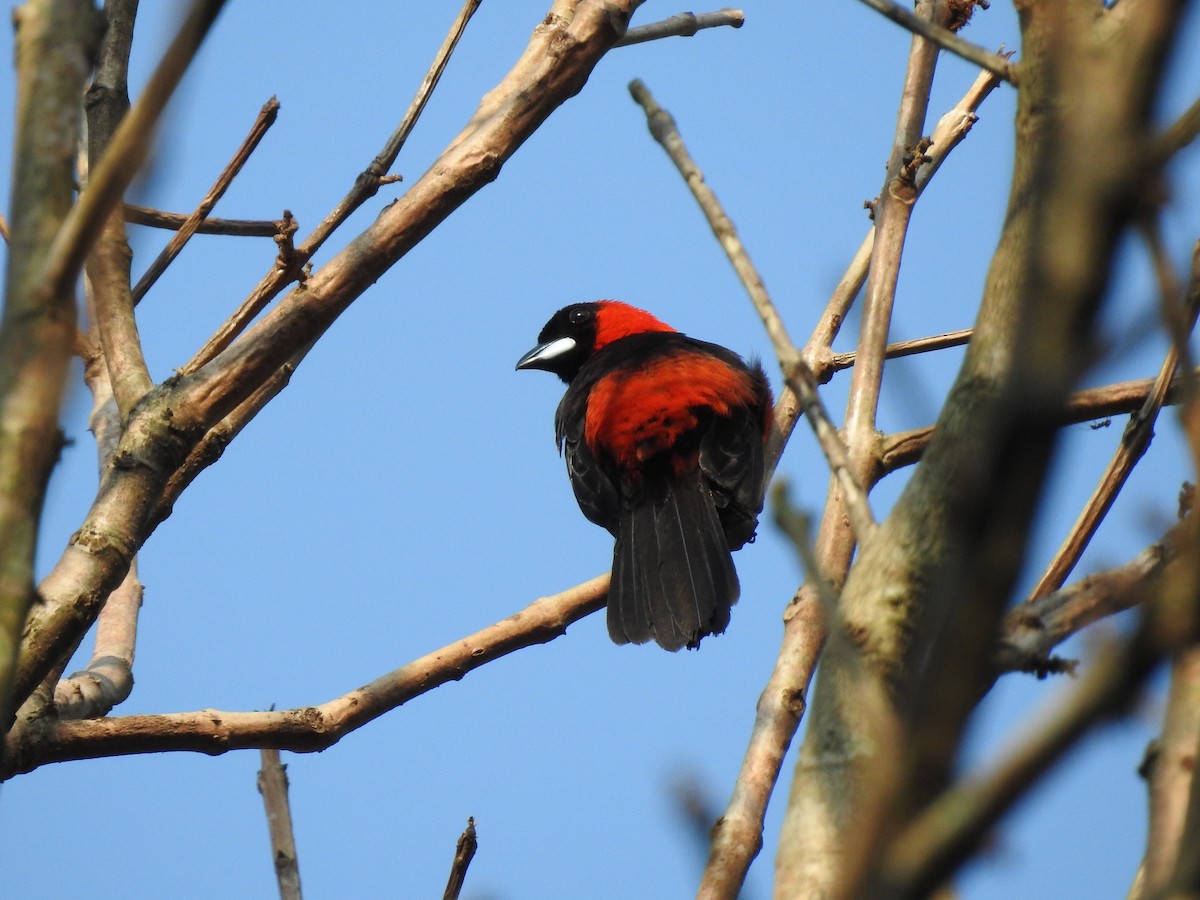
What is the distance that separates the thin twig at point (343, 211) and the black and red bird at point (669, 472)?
1814mm

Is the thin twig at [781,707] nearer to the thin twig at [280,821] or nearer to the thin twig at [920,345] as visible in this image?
the thin twig at [920,345]

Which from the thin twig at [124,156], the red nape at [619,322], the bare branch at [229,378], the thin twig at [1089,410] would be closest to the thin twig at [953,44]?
the thin twig at [124,156]

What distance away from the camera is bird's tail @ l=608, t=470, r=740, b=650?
4543mm

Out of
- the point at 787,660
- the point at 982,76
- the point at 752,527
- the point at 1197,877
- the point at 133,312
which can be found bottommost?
the point at 1197,877

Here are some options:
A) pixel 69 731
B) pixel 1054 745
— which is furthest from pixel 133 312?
pixel 1054 745

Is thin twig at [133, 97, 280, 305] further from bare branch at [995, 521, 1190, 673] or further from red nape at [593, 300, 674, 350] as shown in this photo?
red nape at [593, 300, 674, 350]

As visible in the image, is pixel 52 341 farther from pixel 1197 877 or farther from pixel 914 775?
pixel 1197 877

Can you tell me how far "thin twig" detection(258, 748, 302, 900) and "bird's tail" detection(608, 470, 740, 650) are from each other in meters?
1.52

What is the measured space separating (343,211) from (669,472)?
2.48 m

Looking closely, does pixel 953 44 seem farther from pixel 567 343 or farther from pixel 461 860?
pixel 567 343

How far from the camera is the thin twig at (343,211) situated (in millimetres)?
3090

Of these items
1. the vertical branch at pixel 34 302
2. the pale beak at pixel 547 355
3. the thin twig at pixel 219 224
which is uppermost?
the pale beak at pixel 547 355

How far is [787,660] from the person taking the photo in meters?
2.77

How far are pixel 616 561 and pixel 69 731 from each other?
7.74ft
